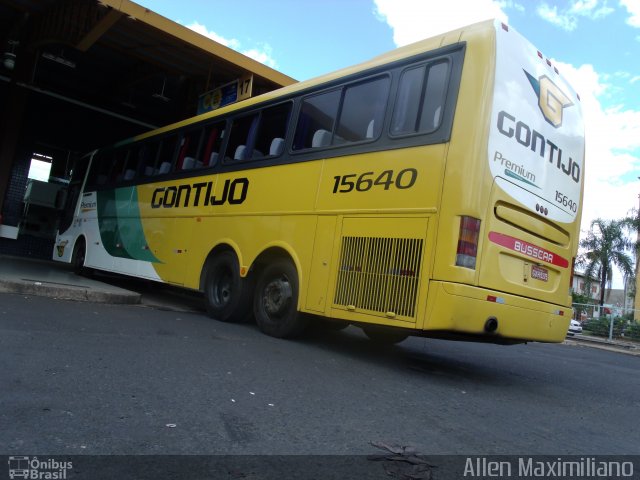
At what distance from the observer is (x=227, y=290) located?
7.76m

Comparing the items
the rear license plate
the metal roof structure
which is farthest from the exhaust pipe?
the metal roof structure

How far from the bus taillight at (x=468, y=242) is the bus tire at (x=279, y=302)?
220 centimetres

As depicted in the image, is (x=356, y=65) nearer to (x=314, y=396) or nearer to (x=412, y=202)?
(x=412, y=202)

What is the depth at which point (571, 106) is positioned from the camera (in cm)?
613

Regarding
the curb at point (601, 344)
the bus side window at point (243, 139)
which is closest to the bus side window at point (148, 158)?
the bus side window at point (243, 139)

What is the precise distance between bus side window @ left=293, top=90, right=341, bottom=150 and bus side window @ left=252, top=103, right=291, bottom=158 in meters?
0.31

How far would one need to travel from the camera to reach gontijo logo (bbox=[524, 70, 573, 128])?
556cm

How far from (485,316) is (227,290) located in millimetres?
4156

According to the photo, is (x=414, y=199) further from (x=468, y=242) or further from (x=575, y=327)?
(x=575, y=327)

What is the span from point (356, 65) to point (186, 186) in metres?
4.03

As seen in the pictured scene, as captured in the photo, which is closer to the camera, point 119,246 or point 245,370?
point 245,370

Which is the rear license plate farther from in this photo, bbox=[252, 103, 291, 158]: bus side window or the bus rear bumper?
bbox=[252, 103, 291, 158]: bus side window

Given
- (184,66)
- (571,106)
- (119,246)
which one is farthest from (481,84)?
(184,66)

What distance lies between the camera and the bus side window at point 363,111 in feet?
19.0
